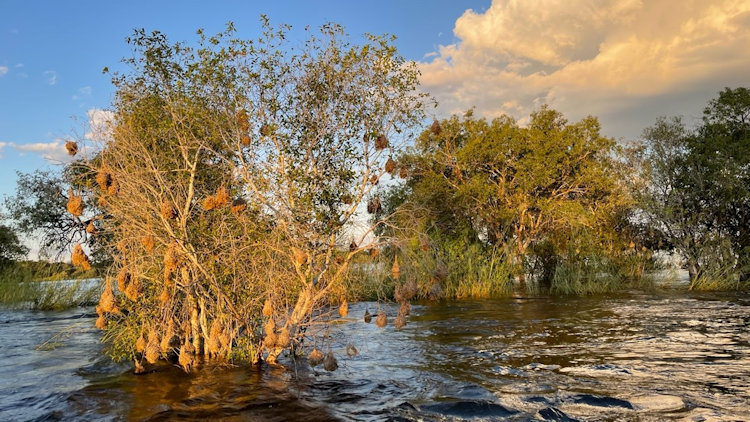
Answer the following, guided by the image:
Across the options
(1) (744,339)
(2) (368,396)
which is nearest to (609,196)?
(1) (744,339)

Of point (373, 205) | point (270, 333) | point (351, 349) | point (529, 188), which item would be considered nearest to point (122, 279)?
point (270, 333)

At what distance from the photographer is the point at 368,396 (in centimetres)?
875

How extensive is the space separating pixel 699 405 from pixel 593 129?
22626 mm

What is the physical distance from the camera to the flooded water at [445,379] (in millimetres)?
7828

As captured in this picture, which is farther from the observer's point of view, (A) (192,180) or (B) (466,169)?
(B) (466,169)

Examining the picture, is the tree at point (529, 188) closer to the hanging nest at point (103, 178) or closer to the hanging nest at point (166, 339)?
the hanging nest at point (166, 339)

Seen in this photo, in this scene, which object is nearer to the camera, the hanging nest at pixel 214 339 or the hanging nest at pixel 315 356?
the hanging nest at pixel 315 356

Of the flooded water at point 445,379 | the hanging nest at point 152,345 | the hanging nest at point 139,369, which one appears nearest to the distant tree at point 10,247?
the flooded water at point 445,379

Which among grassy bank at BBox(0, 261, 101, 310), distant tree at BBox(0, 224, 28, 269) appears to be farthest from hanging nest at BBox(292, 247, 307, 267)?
distant tree at BBox(0, 224, 28, 269)

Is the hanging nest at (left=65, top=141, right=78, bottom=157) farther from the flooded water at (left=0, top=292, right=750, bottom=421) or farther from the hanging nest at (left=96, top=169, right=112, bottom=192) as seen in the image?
the flooded water at (left=0, top=292, right=750, bottom=421)

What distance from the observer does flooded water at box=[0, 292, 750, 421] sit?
7828 mm

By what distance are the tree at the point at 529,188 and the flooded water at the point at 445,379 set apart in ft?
39.9

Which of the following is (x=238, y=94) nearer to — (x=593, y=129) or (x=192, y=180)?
(x=192, y=180)

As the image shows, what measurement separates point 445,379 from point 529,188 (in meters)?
18.9
